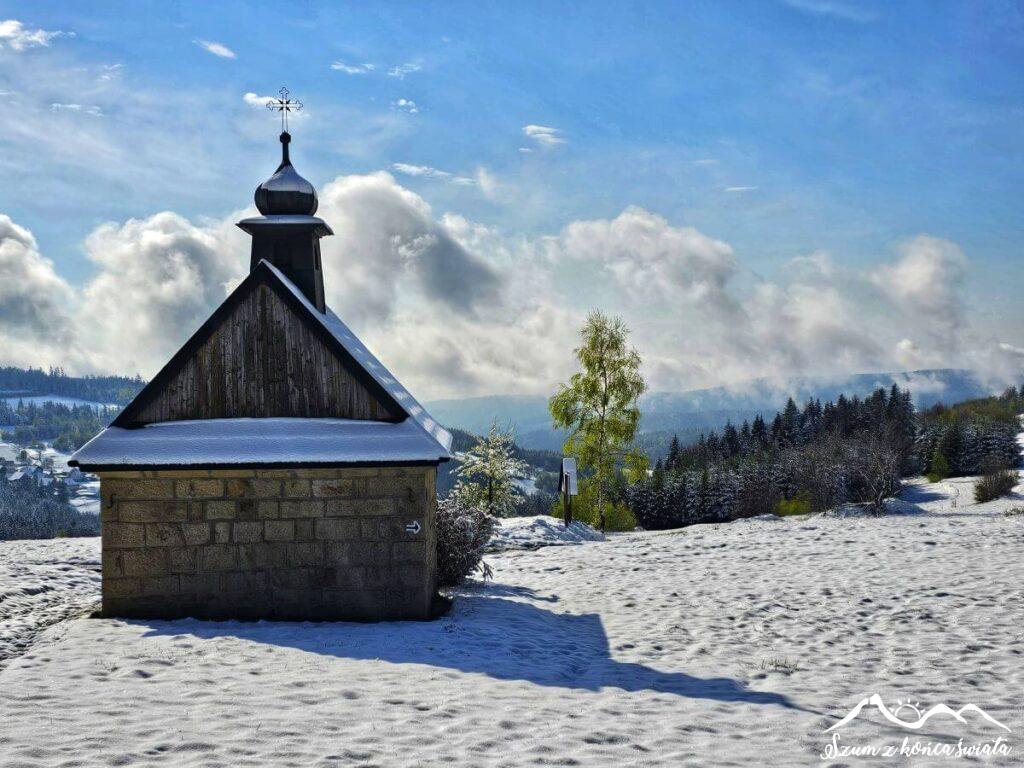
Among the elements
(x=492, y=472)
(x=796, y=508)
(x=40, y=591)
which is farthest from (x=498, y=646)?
(x=796, y=508)

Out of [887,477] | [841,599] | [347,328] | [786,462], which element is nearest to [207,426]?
[347,328]

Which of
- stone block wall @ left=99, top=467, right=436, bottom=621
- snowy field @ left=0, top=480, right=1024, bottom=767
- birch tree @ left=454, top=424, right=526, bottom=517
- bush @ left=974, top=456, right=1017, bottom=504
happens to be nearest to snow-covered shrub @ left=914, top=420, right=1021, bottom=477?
bush @ left=974, top=456, right=1017, bottom=504

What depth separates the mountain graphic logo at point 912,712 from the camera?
6824 mm

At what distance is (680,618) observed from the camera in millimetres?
11953

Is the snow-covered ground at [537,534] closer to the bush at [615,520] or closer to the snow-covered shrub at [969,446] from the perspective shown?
the bush at [615,520]

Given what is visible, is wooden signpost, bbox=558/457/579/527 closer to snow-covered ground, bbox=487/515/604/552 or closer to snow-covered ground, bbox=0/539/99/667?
snow-covered ground, bbox=487/515/604/552

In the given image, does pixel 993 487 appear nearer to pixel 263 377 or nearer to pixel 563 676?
pixel 563 676

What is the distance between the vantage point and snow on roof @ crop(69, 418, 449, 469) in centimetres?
1100

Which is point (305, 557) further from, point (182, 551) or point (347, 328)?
point (347, 328)

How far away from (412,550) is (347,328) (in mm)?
6521

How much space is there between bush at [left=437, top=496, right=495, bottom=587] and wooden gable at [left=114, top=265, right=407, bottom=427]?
2.97 meters

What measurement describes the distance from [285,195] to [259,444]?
561cm

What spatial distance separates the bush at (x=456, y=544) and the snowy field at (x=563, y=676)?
1.86 feet

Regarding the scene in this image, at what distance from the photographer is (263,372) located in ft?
39.1
